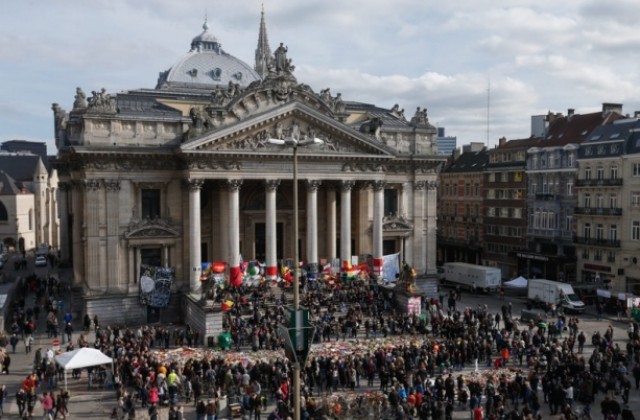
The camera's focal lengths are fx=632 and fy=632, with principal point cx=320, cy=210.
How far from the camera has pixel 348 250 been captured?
168 feet

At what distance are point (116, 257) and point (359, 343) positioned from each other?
1975 centimetres

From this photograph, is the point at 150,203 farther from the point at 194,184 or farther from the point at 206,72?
the point at 206,72

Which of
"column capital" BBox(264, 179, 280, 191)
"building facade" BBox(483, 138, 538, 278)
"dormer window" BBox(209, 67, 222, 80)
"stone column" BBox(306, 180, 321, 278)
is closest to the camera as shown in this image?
"column capital" BBox(264, 179, 280, 191)

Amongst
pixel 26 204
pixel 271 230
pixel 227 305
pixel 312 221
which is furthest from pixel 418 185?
pixel 26 204

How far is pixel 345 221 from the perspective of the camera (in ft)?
168

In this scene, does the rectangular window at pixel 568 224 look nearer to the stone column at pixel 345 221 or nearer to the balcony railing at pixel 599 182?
the balcony railing at pixel 599 182

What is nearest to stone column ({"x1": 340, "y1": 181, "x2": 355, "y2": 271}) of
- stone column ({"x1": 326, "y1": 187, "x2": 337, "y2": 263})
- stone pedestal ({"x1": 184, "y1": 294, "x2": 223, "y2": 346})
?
stone column ({"x1": 326, "y1": 187, "x2": 337, "y2": 263})

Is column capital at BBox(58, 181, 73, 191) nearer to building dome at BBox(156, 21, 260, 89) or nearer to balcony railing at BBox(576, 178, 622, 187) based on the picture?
building dome at BBox(156, 21, 260, 89)

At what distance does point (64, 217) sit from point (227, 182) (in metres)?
23.9

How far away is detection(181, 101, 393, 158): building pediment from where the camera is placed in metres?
45.6

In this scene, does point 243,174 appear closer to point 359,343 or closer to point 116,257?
point 116,257

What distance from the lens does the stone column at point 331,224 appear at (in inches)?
2071

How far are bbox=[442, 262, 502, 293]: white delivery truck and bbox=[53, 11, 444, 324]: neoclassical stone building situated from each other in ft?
20.1

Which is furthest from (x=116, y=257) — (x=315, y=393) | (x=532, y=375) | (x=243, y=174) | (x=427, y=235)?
(x=532, y=375)
